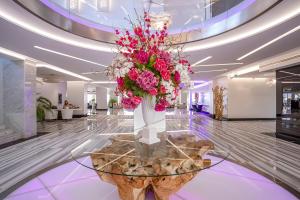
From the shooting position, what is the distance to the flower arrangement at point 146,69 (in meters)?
2.00

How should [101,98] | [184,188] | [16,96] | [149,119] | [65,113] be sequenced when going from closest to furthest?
[149,119], [184,188], [16,96], [65,113], [101,98]

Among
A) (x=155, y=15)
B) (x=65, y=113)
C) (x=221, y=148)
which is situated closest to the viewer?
(x=221, y=148)

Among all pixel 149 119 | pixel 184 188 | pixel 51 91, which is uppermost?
pixel 51 91

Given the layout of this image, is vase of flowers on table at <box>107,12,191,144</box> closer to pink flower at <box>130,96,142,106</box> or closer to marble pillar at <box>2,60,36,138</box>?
pink flower at <box>130,96,142,106</box>

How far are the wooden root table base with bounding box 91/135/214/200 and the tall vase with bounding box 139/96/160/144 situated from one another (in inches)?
4.0

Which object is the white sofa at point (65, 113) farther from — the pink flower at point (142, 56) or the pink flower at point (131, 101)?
the pink flower at point (142, 56)

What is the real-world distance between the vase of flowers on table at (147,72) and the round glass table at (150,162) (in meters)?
0.51

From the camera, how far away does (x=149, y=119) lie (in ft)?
7.72

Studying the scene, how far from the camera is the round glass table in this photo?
67.5 inches

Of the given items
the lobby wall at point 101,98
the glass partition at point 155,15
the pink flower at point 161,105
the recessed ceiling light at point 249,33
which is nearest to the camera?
the pink flower at point 161,105

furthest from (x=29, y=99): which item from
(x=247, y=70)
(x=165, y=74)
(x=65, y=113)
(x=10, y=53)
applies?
(x=247, y=70)

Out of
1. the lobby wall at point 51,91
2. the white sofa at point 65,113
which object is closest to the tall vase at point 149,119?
the white sofa at point 65,113

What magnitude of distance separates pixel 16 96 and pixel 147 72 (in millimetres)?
7095

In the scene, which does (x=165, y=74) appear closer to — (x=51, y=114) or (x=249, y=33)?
(x=249, y=33)
